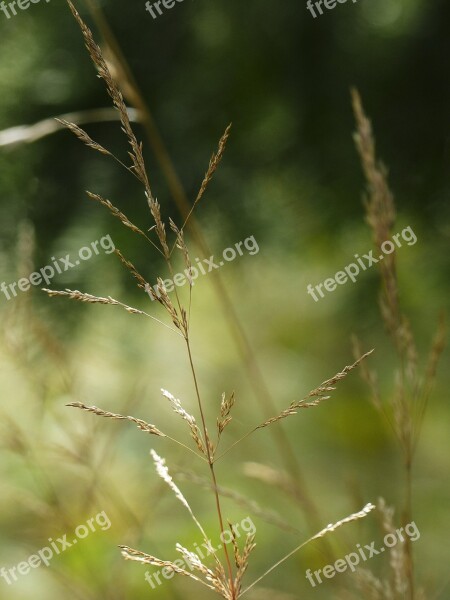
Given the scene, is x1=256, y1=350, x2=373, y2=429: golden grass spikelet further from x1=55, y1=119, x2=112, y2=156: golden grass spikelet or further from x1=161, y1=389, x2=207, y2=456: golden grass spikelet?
x1=55, y1=119, x2=112, y2=156: golden grass spikelet

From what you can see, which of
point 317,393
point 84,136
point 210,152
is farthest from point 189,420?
point 210,152

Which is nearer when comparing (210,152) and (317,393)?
(317,393)

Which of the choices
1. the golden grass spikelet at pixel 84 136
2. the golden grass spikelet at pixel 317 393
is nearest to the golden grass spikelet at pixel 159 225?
the golden grass spikelet at pixel 84 136

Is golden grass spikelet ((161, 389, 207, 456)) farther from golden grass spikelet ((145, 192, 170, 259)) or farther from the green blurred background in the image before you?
the green blurred background

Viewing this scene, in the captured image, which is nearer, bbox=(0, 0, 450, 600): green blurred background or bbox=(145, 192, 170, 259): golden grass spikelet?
bbox=(145, 192, 170, 259): golden grass spikelet

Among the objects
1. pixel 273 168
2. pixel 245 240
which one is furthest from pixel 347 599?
pixel 273 168

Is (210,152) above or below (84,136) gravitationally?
above

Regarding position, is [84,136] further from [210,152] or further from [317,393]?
[210,152]

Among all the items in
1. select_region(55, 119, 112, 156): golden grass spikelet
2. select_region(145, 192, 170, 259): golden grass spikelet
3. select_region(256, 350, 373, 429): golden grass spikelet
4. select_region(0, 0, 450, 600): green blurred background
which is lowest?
select_region(256, 350, 373, 429): golden grass spikelet

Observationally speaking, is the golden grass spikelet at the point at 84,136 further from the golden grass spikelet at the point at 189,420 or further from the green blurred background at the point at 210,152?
the green blurred background at the point at 210,152

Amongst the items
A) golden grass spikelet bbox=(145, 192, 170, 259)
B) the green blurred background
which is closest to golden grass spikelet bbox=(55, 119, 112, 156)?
golden grass spikelet bbox=(145, 192, 170, 259)

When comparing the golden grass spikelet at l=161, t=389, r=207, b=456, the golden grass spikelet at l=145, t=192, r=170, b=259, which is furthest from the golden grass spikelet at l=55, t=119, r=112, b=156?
the golden grass spikelet at l=161, t=389, r=207, b=456

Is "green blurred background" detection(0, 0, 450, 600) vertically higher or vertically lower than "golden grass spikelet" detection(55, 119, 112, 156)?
higher
